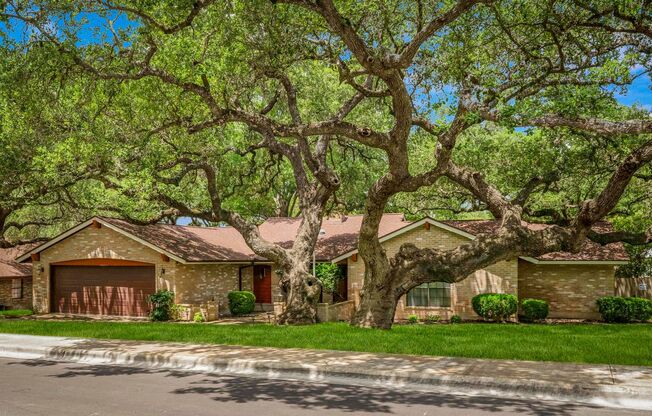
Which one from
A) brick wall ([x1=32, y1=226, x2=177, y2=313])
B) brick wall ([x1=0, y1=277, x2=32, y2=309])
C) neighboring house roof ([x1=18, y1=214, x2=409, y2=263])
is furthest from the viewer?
brick wall ([x1=0, y1=277, x2=32, y2=309])

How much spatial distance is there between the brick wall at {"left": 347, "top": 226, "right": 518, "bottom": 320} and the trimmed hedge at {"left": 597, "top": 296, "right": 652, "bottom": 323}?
12.3 ft

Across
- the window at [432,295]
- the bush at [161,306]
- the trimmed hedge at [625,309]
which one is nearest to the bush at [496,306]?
the window at [432,295]

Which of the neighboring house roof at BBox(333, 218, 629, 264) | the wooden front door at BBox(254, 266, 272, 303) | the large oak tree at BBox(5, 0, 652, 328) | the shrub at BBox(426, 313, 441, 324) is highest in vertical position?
the large oak tree at BBox(5, 0, 652, 328)

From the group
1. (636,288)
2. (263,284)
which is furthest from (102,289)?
(636,288)

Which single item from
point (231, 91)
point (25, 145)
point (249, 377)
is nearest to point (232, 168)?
point (25, 145)

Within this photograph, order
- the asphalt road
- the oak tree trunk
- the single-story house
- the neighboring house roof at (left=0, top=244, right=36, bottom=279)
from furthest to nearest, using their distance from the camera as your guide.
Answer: the neighboring house roof at (left=0, top=244, right=36, bottom=279)
the single-story house
the oak tree trunk
the asphalt road

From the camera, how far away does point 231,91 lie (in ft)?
59.2

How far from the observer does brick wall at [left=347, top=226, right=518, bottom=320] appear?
24297 millimetres

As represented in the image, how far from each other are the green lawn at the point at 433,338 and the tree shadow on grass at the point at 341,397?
3.43 m

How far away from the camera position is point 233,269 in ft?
98.0

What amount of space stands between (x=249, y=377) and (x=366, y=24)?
35.0 feet

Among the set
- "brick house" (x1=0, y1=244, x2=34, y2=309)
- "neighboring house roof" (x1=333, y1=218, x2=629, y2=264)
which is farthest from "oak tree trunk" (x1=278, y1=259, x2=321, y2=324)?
"brick house" (x1=0, y1=244, x2=34, y2=309)

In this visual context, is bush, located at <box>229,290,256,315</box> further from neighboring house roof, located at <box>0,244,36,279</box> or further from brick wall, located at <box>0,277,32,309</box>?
brick wall, located at <box>0,277,32,309</box>

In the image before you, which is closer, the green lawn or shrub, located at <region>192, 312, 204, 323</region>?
the green lawn
